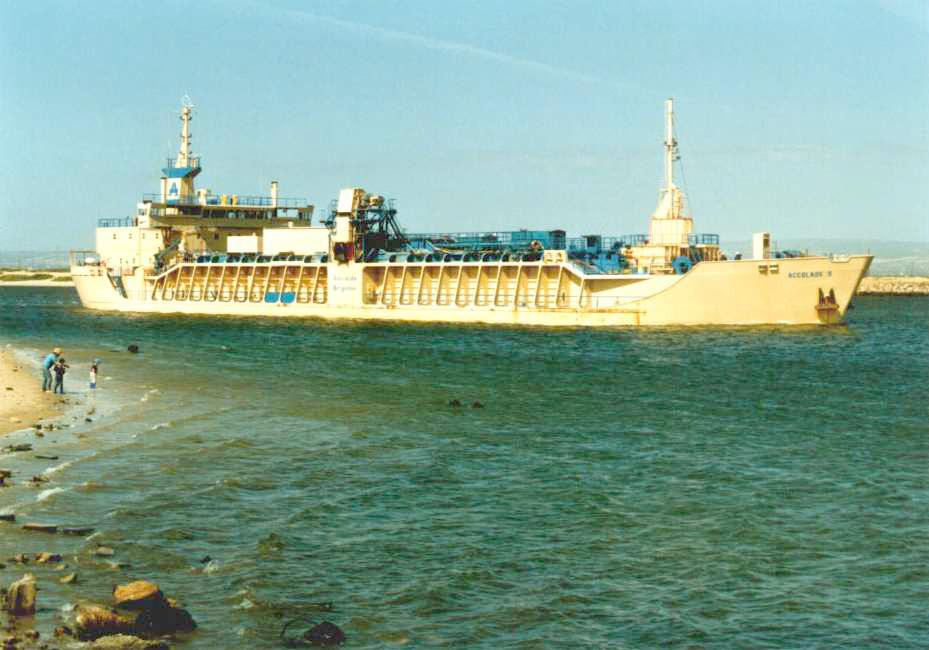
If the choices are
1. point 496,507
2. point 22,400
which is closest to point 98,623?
point 496,507

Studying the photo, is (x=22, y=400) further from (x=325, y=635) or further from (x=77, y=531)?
(x=325, y=635)

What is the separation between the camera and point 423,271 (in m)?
81.6

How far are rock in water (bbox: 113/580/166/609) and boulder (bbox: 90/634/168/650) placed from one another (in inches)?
34.9

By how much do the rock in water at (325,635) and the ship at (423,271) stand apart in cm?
5363

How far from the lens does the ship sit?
66.5 m

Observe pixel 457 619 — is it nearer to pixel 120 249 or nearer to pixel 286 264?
pixel 286 264

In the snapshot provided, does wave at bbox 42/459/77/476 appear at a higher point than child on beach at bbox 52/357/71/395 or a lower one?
lower

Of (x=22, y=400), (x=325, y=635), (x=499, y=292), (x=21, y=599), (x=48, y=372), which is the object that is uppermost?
(x=499, y=292)

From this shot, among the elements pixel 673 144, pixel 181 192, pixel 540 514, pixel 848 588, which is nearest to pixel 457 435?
pixel 540 514

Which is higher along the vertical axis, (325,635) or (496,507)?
(496,507)

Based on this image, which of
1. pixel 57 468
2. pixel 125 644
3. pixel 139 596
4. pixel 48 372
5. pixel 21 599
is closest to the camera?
pixel 125 644

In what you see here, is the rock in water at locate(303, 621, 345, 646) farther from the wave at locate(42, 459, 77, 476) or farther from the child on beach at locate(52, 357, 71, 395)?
the child on beach at locate(52, 357, 71, 395)

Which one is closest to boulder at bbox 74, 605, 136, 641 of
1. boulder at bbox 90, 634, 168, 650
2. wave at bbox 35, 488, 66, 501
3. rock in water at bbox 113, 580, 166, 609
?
boulder at bbox 90, 634, 168, 650

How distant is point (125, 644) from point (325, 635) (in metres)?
2.64
